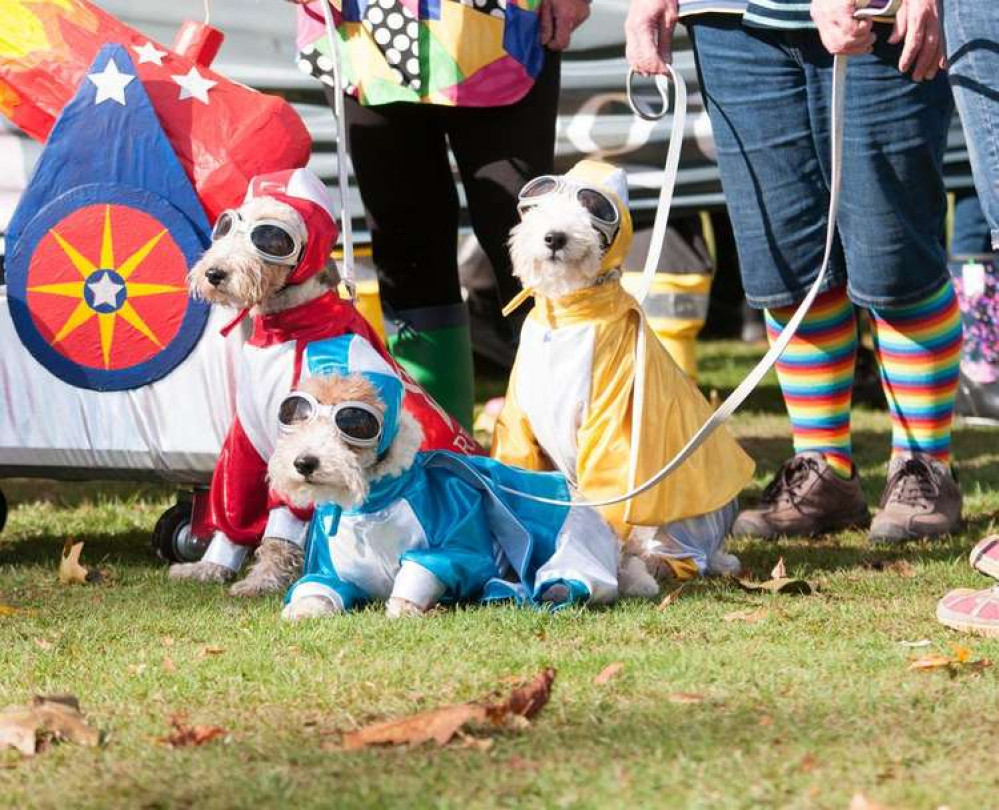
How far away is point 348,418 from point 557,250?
2.35 ft

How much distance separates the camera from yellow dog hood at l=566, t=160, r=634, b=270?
3.88 metres

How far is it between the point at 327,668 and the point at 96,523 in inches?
84.3

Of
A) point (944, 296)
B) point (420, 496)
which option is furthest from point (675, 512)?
point (944, 296)

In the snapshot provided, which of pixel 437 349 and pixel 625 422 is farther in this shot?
pixel 437 349

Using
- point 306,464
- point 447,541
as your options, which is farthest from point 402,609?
point 306,464

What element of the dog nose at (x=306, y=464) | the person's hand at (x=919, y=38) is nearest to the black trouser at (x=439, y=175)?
the person's hand at (x=919, y=38)

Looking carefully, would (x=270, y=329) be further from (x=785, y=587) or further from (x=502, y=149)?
(x=785, y=587)

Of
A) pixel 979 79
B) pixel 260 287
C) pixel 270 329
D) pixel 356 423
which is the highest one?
pixel 979 79

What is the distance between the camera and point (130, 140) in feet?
13.2

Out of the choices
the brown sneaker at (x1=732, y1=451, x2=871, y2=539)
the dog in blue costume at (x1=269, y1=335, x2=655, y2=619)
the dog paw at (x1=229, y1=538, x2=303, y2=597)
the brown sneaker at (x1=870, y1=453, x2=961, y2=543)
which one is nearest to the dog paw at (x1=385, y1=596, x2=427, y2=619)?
the dog in blue costume at (x1=269, y1=335, x2=655, y2=619)

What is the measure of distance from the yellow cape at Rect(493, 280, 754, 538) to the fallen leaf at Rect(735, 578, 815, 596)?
0.27 meters

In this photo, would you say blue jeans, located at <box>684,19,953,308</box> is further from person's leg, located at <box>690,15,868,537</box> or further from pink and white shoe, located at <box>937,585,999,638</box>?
pink and white shoe, located at <box>937,585,999,638</box>

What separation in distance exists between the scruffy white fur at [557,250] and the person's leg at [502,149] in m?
0.41

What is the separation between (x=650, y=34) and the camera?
4.12 m
